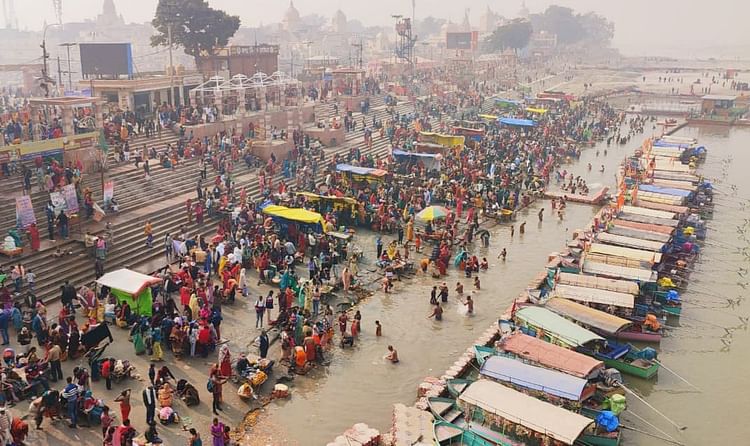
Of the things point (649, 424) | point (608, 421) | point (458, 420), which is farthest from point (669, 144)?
point (458, 420)

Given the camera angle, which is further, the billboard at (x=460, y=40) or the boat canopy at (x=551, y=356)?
the billboard at (x=460, y=40)

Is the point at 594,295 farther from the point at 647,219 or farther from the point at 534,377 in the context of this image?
the point at 647,219

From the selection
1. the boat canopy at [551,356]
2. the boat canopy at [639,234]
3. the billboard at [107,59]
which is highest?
the billboard at [107,59]

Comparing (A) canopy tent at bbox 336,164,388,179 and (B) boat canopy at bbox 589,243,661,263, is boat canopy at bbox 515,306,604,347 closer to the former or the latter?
(B) boat canopy at bbox 589,243,661,263

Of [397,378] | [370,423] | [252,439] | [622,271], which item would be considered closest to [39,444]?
[252,439]

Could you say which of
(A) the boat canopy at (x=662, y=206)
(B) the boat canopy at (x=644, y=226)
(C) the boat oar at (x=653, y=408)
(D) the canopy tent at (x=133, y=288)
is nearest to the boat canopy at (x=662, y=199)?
(A) the boat canopy at (x=662, y=206)

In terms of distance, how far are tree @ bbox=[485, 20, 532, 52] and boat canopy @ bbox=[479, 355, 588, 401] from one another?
304ft

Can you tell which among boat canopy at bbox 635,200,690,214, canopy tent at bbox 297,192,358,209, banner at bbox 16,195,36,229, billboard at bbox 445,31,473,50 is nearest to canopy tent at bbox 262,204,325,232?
canopy tent at bbox 297,192,358,209

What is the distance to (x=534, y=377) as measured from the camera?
40.4 ft

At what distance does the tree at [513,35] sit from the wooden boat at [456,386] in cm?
9300

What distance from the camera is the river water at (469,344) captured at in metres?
12.8

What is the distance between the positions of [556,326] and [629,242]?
6.91 meters

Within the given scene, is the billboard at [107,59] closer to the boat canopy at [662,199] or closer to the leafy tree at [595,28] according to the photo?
the boat canopy at [662,199]

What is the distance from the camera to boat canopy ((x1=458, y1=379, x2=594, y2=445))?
10.7 m
